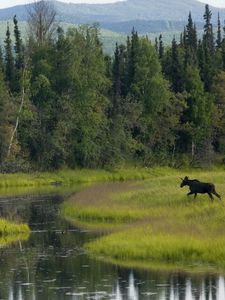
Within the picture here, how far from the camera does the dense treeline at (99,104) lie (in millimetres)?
95250

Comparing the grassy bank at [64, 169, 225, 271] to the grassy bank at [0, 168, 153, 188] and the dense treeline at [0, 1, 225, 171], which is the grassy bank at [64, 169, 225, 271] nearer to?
A: the grassy bank at [0, 168, 153, 188]

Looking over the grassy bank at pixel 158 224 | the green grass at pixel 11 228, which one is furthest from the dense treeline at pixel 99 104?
the green grass at pixel 11 228

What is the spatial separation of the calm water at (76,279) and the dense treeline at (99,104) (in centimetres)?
5230

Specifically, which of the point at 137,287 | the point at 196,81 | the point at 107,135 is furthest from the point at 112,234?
the point at 196,81

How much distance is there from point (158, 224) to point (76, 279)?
32.5ft

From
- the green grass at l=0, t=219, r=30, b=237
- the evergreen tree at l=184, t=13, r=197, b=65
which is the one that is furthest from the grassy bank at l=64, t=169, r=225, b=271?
the evergreen tree at l=184, t=13, r=197, b=65

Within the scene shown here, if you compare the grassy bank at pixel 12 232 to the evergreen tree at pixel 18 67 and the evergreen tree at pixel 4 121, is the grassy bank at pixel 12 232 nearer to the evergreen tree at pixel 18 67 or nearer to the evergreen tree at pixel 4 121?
the evergreen tree at pixel 4 121

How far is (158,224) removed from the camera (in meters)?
41.2

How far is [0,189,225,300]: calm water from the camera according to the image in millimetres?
29281

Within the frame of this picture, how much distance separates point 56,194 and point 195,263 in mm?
38342

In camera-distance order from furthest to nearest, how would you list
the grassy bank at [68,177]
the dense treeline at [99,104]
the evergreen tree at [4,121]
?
the dense treeline at [99,104], the evergreen tree at [4,121], the grassy bank at [68,177]

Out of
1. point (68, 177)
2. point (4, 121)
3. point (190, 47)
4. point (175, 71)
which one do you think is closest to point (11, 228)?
point (68, 177)

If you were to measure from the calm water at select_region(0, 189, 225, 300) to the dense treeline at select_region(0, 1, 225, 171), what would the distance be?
172ft

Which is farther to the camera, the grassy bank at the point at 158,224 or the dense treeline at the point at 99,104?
the dense treeline at the point at 99,104
